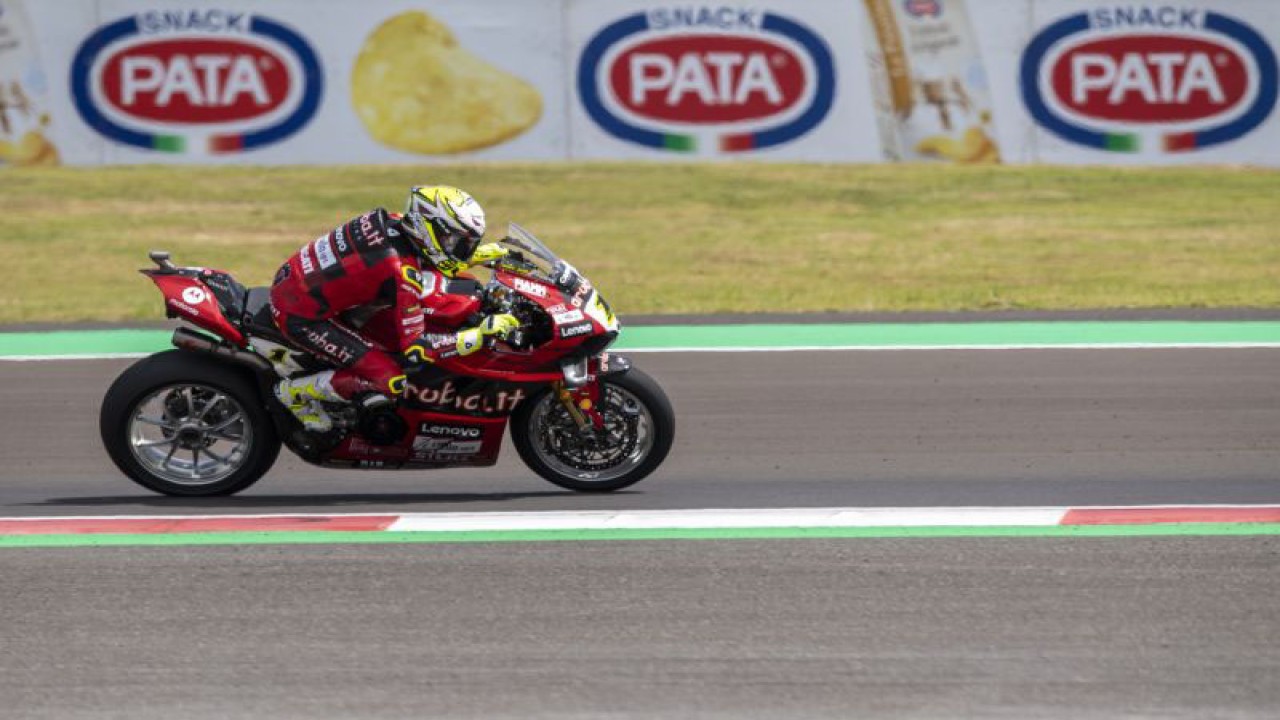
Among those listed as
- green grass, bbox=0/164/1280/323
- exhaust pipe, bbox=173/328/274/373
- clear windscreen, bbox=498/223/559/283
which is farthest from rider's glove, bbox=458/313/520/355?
green grass, bbox=0/164/1280/323

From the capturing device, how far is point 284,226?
22.5m

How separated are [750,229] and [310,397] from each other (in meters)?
13.1

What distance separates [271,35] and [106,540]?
51.9ft

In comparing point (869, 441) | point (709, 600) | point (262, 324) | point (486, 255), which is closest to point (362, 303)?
point (262, 324)

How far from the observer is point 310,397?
9.13 meters

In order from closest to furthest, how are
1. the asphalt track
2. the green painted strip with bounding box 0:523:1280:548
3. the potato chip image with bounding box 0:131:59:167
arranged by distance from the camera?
the asphalt track, the green painted strip with bounding box 0:523:1280:548, the potato chip image with bounding box 0:131:59:167

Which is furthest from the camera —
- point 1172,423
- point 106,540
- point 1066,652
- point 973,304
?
point 973,304

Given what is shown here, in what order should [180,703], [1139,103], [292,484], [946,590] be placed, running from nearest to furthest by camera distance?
1. [180,703]
2. [946,590]
3. [292,484]
4. [1139,103]

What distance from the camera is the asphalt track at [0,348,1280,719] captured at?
6.23 metres

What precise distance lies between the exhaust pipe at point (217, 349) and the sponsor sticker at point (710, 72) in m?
14.7

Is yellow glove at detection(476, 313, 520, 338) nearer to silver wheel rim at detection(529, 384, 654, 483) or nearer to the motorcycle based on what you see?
the motorcycle

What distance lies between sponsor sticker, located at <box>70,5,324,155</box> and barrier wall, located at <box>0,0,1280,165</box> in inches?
1.0

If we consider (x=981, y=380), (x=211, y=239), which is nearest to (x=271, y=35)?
(x=211, y=239)

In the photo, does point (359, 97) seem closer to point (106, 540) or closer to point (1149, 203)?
point (1149, 203)
